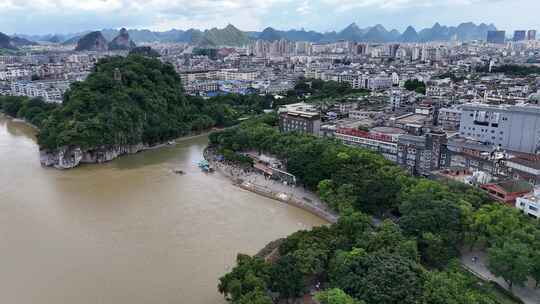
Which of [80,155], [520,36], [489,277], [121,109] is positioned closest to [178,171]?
[80,155]

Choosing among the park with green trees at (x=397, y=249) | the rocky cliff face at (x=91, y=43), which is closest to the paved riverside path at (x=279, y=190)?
the park with green trees at (x=397, y=249)

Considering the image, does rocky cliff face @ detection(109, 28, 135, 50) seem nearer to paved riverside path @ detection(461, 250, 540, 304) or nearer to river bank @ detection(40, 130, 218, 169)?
river bank @ detection(40, 130, 218, 169)

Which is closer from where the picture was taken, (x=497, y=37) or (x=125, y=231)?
(x=125, y=231)

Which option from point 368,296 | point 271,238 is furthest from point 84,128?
point 368,296

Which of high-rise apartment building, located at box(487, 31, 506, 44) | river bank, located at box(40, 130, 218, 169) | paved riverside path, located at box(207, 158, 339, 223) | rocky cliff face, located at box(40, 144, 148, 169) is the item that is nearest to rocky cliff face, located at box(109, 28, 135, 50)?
river bank, located at box(40, 130, 218, 169)

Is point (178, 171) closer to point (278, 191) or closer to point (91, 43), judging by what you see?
point (278, 191)

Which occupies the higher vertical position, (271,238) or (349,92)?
(349,92)

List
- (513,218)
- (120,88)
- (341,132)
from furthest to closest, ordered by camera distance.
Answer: (120,88), (341,132), (513,218)

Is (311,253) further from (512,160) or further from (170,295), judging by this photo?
(512,160)
